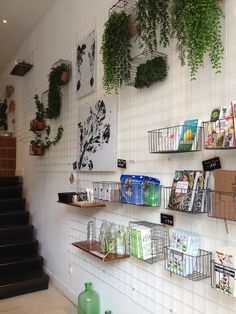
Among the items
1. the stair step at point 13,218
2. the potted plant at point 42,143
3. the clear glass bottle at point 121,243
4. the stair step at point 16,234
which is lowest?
the stair step at point 16,234

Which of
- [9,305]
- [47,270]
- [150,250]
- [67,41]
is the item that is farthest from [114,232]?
[67,41]

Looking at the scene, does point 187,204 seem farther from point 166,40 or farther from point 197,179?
point 166,40

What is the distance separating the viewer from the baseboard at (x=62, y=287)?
331 centimetres

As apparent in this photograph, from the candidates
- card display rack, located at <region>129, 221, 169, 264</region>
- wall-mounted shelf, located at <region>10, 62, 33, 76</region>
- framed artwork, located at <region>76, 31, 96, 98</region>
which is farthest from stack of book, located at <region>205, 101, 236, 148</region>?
wall-mounted shelf, located at <region>10, 62, 33, 76</region>

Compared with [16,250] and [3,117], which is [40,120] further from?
[3,117]

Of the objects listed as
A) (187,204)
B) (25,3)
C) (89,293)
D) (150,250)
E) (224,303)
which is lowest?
(89,293)

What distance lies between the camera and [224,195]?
5.02 feet

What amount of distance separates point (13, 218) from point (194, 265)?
358 centimetres

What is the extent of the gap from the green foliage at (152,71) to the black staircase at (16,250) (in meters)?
2.88

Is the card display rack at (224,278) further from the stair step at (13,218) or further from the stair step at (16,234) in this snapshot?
the stair step at (13,218)

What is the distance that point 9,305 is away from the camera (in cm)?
329

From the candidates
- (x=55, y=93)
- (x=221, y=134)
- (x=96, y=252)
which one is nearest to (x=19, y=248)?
(x=96, y=252)

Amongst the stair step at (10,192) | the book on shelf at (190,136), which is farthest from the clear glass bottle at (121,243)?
the stair step at (10,192)

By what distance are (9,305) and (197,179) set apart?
276 cm
